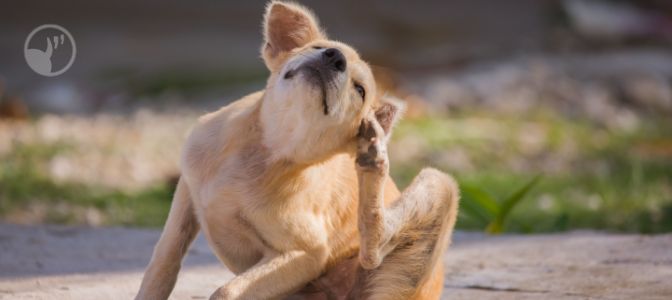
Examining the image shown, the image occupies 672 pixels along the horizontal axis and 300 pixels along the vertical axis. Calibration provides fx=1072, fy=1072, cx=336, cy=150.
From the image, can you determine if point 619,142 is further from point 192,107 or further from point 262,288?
point 262,288

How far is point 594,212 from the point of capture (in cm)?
629

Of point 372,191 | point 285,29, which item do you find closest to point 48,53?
point 285,29

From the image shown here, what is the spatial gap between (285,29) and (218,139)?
47cm

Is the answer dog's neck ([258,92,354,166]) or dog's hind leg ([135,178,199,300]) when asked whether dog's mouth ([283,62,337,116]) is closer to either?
dog's neck ([258,92,354,166])

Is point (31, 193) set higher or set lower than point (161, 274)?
lower

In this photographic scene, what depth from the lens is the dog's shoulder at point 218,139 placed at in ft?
11.7

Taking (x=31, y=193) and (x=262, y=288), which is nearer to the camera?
(x=262, y=288)

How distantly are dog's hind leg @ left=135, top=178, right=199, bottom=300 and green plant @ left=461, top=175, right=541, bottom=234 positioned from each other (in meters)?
2.07

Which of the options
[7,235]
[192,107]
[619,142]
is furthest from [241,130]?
[192,107]

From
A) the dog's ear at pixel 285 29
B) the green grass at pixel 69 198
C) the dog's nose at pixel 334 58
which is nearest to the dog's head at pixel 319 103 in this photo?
the dog's nose at pixel 334 58

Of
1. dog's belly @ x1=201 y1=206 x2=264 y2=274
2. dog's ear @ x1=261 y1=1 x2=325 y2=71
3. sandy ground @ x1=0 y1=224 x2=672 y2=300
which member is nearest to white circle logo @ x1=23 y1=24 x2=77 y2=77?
sandy ground @ x1=0 y1=224 x2=672 y2=300

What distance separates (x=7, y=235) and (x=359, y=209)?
2008mm

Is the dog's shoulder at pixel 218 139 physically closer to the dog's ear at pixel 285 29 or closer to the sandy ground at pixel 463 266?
the dog's ear at pixel 285 29

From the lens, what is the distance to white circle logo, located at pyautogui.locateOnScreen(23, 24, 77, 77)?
231 inches
